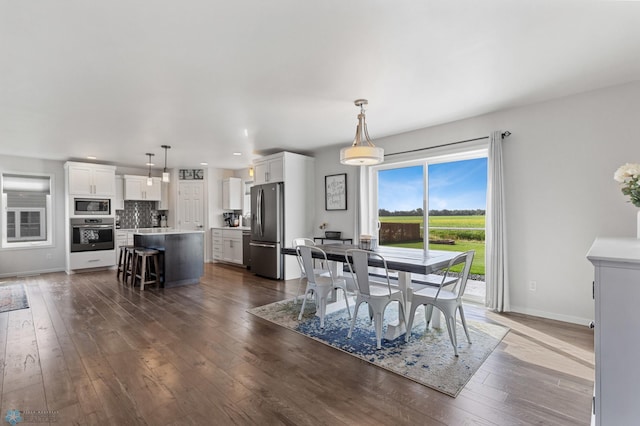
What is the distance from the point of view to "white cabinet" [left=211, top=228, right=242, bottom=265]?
712 cm

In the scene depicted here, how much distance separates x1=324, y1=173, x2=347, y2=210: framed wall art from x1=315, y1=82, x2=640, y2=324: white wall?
2350 mm

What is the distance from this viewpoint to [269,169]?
598 cm

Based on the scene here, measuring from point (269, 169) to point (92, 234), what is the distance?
430cm

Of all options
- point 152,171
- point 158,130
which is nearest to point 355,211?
point 158,130

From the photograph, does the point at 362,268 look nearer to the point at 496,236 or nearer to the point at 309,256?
the point at 309,256

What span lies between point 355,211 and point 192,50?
3666mm

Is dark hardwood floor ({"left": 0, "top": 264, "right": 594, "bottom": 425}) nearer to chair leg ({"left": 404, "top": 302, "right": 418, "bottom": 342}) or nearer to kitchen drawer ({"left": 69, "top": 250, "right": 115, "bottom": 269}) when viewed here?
chair leg ({"left": 404, "top": 302, "right": 418, "bottom": 342})

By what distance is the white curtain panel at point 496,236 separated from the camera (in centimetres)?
369

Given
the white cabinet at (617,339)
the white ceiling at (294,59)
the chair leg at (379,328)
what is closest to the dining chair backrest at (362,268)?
the chair leg at (379,328)

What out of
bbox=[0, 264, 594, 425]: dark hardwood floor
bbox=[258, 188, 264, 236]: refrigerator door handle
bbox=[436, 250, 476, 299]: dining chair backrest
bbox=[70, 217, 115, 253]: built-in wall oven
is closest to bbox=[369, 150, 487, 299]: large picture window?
bbox=[0, 264, 594, 425]: dark hardwood floor

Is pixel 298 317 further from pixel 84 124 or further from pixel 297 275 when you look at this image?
pixel 84 124

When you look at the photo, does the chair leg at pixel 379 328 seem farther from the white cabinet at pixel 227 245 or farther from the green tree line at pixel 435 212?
the white cabinet at pixel 227 245

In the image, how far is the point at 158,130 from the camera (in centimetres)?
449

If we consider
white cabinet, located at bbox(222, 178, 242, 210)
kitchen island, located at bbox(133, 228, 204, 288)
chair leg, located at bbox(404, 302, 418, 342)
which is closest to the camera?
chair leg, located at bbox(404, 302, 418, 342)
